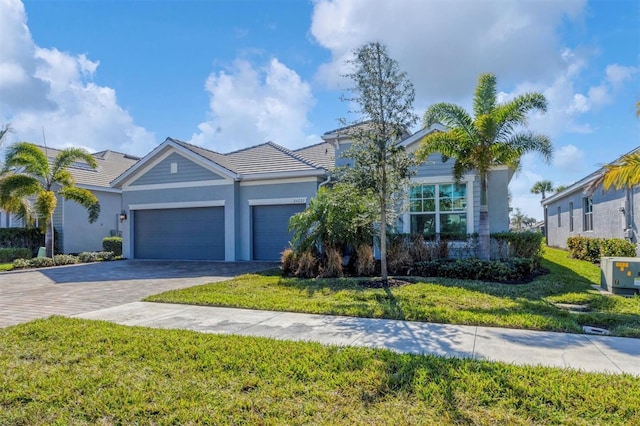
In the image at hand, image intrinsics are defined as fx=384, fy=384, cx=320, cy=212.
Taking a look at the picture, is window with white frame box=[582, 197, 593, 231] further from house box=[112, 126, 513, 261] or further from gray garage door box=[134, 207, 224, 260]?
gray garage door box=[134, 207, 224, 260]

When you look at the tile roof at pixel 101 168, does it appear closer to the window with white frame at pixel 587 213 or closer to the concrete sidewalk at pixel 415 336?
the concrete sidewalk at pixel 415 336

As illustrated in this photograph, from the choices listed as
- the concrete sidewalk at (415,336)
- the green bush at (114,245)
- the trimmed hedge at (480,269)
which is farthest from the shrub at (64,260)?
the trimmed hedge at (480,269)

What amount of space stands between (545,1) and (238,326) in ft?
36.0

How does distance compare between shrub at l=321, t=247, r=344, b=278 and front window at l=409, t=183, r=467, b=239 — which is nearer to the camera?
shrub at l=321, t=247, r=344, b=278

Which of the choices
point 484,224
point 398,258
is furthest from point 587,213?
point 398,258

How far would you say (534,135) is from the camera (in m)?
11.0

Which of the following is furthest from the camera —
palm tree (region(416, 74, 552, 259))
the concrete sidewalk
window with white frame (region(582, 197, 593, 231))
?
window with white frame (region(582, 197, 593, 231))

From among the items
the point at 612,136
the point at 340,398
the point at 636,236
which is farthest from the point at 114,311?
the point at 612,136

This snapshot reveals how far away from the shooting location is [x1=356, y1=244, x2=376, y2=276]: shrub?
11.2m

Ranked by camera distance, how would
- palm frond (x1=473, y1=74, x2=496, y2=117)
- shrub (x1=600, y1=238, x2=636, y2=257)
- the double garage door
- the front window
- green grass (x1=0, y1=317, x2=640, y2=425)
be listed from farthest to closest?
the double garage door < the front window < shrub (x1=600, y1=238, x2=636, y2=257) < palm frond (x1=473, y1=74, x2=496, y2=117) < green grass (x1=0, y1=317, x2=640, y2=425)

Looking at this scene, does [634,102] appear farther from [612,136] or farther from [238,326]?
[238,326]

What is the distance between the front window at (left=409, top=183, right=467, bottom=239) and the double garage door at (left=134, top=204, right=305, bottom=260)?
15.6ft

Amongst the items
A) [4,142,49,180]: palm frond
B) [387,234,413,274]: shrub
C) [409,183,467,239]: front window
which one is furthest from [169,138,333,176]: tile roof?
[4,142,49,180]: palm frond

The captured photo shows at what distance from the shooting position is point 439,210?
13.4 m
